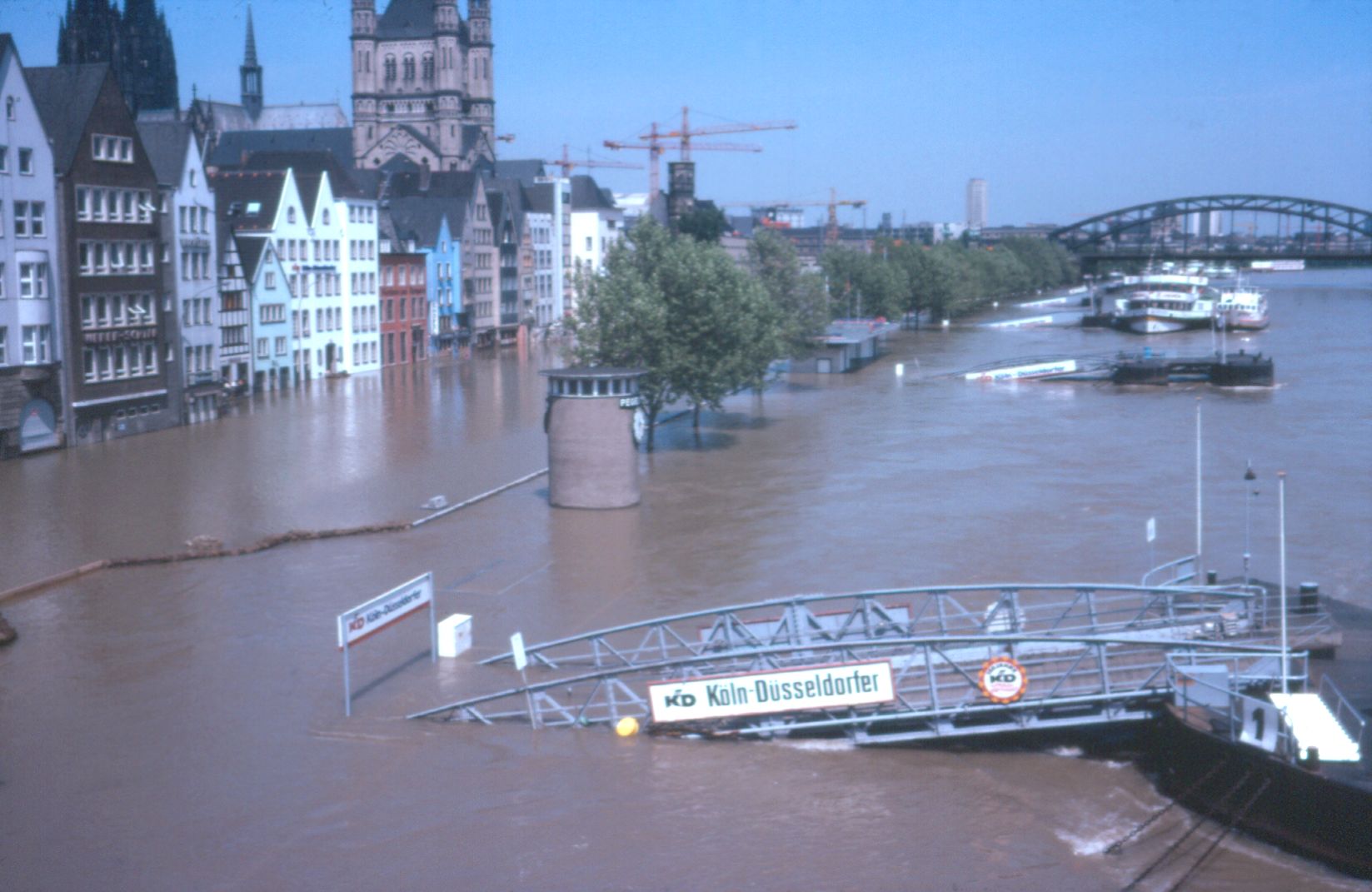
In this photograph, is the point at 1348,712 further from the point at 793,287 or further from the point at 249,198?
the point at 249,198

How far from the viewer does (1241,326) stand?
92.2 metres

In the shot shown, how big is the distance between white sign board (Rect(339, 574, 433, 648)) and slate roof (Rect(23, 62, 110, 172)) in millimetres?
26430

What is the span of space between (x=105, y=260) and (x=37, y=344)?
431 centimetres

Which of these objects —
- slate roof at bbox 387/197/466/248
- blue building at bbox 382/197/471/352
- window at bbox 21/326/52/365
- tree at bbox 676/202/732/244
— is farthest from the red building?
tree at bbox 676/202/732/244

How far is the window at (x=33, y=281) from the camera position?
1443 inches

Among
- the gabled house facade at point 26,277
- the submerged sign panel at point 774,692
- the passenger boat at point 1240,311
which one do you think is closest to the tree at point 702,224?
the passenger boat at point 1240,311

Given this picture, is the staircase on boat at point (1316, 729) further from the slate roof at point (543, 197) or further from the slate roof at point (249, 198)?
the slate roof at point (543, 197)

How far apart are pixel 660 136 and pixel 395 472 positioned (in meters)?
146

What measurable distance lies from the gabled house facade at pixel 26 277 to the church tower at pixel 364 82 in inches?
3236

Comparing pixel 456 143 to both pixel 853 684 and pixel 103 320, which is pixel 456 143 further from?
pixel 853 684

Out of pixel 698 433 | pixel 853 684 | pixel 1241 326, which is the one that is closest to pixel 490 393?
pixel 698 433

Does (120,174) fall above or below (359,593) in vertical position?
above

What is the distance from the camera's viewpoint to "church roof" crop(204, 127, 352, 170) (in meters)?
116

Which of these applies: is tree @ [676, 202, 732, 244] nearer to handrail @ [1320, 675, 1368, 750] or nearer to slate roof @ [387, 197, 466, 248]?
slate roof @ [387, 197, 466, 248]
